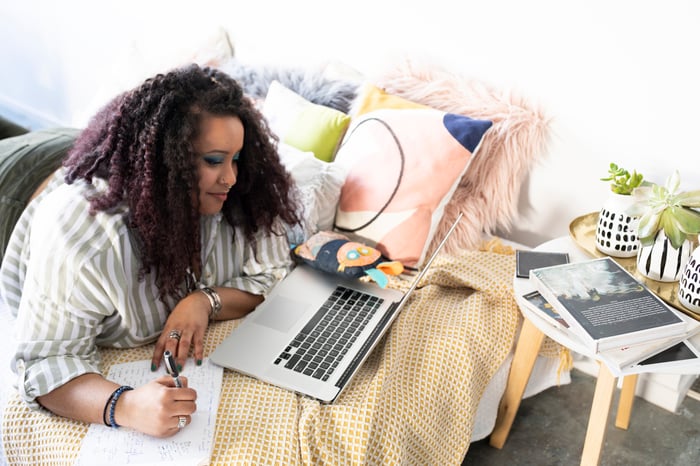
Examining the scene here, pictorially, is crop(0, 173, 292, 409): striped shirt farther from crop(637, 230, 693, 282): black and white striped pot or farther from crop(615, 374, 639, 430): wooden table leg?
crop(615, 374, 639, 430): wooden table leg

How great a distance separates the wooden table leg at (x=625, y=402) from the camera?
1646mm

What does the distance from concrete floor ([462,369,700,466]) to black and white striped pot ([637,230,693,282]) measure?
1.87 ft

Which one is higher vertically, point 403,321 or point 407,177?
point 407,177

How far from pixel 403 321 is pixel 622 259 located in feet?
1.51

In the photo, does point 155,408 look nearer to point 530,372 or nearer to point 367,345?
point 367,345

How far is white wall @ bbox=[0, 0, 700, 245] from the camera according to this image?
1.47 meters

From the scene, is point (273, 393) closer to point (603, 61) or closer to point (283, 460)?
point (283, 460)

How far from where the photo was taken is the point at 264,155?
1413 millimetres

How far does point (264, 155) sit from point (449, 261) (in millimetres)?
470

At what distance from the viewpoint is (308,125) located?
173 cm

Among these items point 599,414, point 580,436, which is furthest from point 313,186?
point 580,436

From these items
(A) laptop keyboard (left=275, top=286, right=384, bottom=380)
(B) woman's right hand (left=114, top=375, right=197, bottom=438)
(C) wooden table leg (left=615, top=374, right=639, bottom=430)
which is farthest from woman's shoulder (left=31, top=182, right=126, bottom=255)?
(C) wooden table leg (left=615, top=374, right=639, bottom=430)

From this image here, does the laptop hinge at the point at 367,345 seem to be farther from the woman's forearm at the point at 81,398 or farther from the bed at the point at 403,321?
the woman's forearm at the point at 81,398

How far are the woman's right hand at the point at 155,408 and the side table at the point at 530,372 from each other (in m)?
0.63
